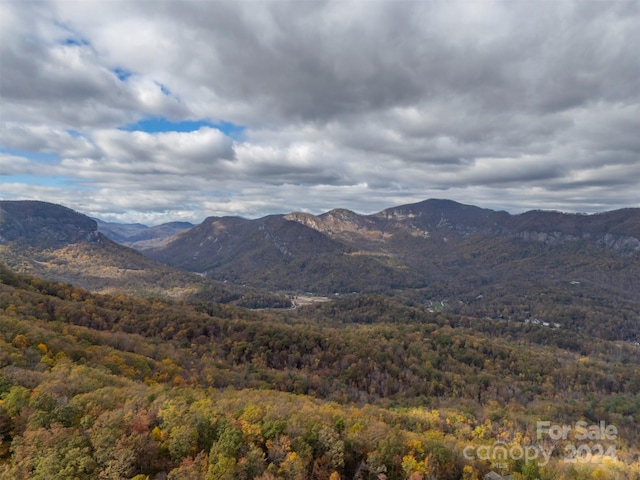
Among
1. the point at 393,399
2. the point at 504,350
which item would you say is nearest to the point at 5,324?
the point at 393,399

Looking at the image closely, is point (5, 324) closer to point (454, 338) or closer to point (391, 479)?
point (391, 479)

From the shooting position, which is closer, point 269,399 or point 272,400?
point 272,400

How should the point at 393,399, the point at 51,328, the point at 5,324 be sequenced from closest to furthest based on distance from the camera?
the point at 5,324 → the point at 51,328 → the point at 393,399

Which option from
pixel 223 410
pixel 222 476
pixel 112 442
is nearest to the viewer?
pixel 222 476

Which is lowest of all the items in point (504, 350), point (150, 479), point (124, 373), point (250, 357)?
point (504, 350)

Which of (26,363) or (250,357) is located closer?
(26,363)

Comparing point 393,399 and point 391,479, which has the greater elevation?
point 391,479

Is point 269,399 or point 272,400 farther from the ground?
point 272,400
